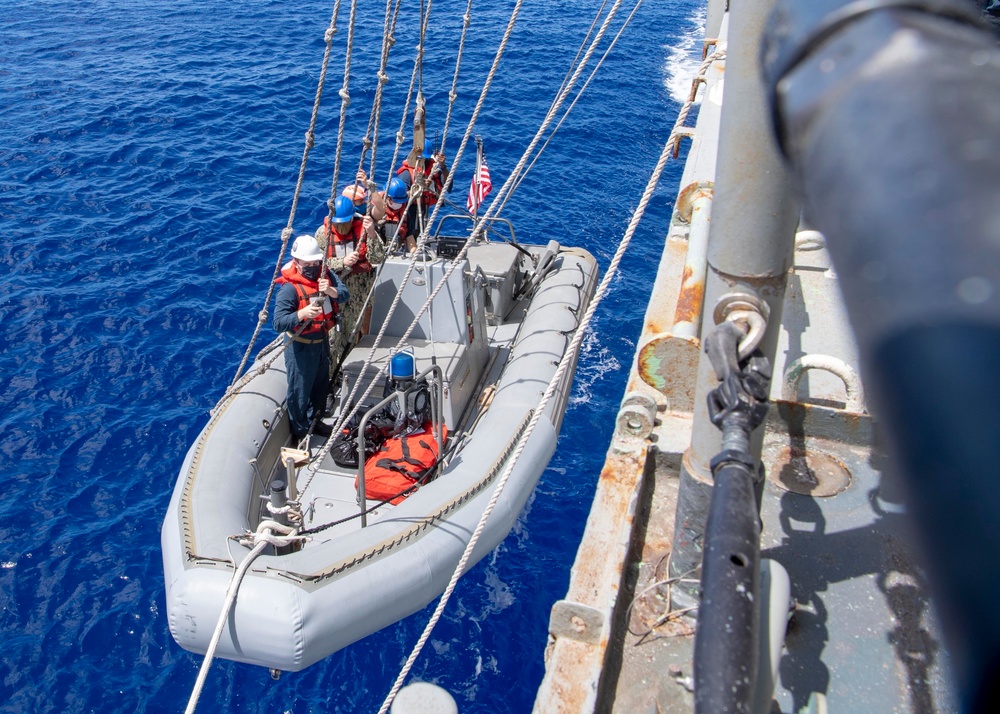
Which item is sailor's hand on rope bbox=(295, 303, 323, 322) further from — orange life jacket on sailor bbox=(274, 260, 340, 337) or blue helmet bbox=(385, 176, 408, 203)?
blue helmet bbox=(385, 176, 408, 203)

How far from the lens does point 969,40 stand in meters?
0.66

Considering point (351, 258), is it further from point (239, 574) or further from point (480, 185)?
point (239, 574)

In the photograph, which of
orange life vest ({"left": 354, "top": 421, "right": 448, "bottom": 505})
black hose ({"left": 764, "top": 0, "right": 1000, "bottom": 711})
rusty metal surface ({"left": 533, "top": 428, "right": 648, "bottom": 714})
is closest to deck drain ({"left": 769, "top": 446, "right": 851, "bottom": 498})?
rusty metal surface ({"left": 533, "top": 428, "right": 648, "bottom": 714})

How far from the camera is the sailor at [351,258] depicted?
8.33m

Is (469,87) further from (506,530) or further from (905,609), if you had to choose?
(905,609)

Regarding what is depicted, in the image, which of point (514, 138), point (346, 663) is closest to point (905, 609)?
point (346, 663)

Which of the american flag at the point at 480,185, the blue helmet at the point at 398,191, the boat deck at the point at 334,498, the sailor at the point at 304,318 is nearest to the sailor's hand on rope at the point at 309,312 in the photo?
the sailor at the point at 304,318

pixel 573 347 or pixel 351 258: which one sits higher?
pixel 573 347

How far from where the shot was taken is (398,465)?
6.98m

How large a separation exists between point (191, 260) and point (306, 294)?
20.6 ft

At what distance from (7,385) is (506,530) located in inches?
265

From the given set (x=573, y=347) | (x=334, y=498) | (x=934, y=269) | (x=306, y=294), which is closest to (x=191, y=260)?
(x=306, y=294)

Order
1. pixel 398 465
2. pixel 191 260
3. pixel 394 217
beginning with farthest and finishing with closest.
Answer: pixel 191 260, pixel 394 217, pixel 398 465

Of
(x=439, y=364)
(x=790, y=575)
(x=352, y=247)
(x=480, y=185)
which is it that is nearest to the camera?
(x=790, y=575)
